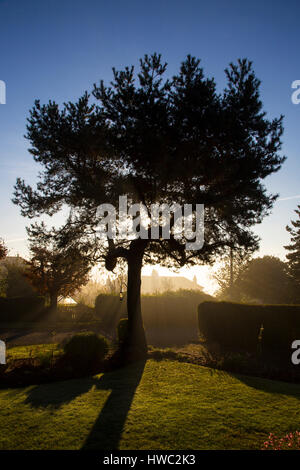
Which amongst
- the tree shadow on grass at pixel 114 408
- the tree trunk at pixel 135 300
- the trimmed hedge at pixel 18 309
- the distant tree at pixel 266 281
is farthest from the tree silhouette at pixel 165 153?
the distant tree at pixel 266 281

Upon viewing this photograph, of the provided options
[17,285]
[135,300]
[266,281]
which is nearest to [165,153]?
[135,300]

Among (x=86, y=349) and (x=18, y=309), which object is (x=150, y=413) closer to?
(x=86, y=349)

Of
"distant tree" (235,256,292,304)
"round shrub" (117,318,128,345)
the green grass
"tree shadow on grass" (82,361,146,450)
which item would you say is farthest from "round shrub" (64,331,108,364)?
"distant tree" (235,256,292,304)

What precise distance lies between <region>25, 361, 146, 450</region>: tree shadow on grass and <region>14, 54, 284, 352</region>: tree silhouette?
4315 mm

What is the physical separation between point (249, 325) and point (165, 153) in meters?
9.17

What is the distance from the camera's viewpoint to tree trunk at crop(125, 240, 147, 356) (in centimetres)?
1464

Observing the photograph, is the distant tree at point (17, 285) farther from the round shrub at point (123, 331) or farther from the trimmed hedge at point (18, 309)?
the round shrub at point (123, 331)

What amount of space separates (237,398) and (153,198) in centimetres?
862

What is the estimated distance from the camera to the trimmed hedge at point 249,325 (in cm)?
1324

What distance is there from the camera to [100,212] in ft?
43.9

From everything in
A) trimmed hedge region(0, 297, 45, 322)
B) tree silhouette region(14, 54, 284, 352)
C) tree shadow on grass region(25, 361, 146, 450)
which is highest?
tree silhouette region(14, 54, 284, 352)

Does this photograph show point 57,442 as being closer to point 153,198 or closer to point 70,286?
point 153,198

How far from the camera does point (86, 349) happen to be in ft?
37.7

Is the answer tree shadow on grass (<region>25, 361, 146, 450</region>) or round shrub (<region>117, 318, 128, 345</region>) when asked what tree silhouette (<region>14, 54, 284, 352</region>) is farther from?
tree shadow on grass (<region>25, 361, 146, 450</region>)
